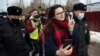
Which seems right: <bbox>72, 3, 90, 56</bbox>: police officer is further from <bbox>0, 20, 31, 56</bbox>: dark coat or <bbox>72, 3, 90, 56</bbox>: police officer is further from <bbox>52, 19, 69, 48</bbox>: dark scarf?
<bbox>0, 20, 31, 56</bbox>: dark coat

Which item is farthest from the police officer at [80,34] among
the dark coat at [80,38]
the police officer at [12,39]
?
the police officer at [12,39]

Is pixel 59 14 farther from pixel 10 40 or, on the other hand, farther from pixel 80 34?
pixel 10 40

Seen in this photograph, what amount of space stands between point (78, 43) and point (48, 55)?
966 mm

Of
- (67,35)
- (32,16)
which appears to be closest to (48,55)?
(67,35)

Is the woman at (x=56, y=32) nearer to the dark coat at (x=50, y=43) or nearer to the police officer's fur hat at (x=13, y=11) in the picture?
the dark coat at (x=50, y=43)

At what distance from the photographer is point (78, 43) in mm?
6801

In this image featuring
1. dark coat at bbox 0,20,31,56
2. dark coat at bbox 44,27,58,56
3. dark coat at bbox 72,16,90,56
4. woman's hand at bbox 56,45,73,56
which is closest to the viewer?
woman's hand at bbox 56,45,73,56

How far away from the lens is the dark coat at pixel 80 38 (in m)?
6.64

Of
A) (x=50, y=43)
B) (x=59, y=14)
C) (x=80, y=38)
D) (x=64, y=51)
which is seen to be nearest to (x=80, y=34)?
(x=80, y=38)

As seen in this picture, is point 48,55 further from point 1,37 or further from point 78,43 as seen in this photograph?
point 1,37

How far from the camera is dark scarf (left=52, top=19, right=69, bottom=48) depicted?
232 inches

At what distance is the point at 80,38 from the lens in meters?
6.98

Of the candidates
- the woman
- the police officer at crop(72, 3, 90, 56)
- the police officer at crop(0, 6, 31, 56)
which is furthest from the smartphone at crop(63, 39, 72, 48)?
the police officer at crop(0, 6, 31, 56)

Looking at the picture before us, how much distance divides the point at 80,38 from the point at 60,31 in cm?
106
